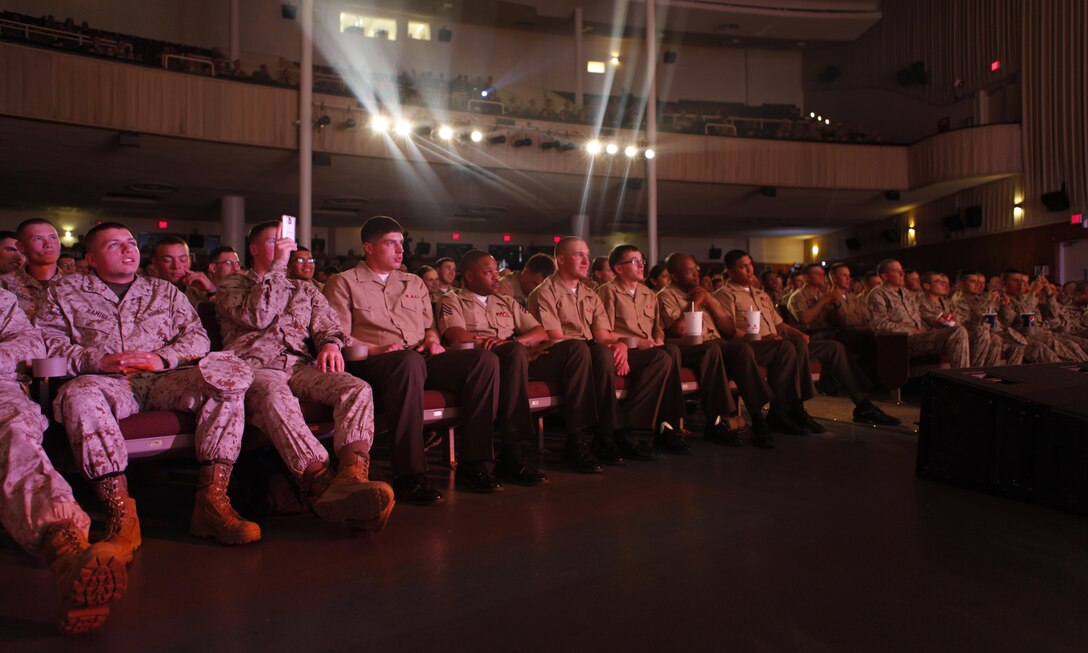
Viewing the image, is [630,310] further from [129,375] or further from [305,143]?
[305,143]

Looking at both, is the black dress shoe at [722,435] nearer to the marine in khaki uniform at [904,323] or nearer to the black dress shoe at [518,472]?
the black dress shoe at [518,472]

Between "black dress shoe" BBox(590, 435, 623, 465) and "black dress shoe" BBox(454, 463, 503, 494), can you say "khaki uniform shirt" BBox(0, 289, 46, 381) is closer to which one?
"black dress shoe" BBox(454, 463, 503, 494)

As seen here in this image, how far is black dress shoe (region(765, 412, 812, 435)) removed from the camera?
4.35 meters

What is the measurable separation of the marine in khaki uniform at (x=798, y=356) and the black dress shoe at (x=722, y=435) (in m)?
0.45

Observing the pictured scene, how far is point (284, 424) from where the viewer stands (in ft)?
8.39

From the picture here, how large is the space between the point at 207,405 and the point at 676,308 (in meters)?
2.85

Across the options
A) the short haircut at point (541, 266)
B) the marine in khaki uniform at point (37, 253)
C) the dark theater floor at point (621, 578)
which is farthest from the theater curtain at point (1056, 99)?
the marine in khaki uniform at point (37, 253)

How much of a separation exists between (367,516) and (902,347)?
4135 mm

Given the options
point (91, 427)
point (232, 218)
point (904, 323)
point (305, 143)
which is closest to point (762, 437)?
point (904, 323)

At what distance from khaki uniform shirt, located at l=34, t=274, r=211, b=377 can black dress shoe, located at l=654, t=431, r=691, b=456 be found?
2.25 meters

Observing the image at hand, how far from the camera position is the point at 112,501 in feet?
7.47

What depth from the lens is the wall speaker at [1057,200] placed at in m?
12.1

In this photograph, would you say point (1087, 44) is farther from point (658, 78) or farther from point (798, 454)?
point (798, 454)

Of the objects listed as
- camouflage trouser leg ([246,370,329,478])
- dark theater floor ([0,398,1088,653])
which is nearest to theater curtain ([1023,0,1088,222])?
dark theater floor ([0,398,1088,653])
